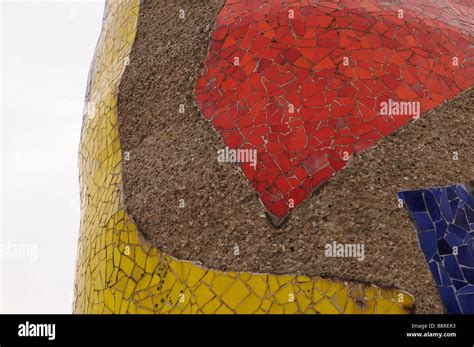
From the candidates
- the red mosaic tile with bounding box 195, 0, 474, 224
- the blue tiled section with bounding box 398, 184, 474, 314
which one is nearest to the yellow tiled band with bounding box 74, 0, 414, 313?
the blue tiled section with bounding box 398, 184, 474, 314

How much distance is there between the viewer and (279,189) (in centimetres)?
629

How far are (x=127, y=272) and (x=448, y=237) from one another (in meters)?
2.70

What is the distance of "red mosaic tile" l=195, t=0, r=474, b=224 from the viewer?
20.9 feet

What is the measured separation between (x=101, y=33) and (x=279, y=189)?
3.60 meters

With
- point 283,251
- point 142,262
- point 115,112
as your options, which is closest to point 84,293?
point 142,262

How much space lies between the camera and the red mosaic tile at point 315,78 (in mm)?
6359

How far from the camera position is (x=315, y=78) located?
664cm

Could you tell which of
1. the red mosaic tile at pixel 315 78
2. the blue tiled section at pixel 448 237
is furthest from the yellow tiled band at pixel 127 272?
the red mosaic tile at pixel 315 78

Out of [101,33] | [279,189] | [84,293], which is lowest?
[84,293]

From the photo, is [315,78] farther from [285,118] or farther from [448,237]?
[448,237]

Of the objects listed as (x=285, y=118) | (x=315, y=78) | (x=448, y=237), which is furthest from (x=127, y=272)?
(x=448, y=237)

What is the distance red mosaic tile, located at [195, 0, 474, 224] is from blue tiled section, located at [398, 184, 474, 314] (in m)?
0.66

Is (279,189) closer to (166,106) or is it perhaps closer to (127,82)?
(166,106)

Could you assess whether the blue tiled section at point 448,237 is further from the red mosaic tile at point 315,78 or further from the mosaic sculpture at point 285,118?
the red mosaic tile at point 315,78
